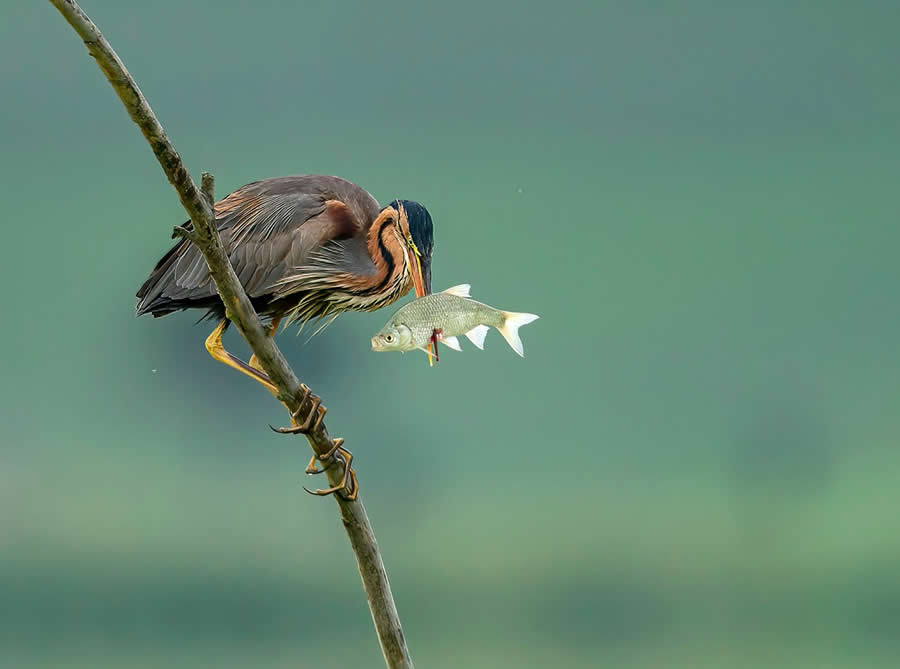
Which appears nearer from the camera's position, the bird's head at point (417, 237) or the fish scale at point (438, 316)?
the fish scale at point (438, 316)

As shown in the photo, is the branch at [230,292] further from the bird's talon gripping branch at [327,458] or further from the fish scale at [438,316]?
the fish scale at [438,316]

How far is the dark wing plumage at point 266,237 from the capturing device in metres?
1.91

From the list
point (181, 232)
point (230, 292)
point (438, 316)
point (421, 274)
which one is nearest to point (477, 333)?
point (438, 316)

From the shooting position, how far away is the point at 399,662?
180cm

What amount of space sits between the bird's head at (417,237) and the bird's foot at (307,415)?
321 mm

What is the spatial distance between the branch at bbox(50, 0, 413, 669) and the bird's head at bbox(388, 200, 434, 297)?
353mm

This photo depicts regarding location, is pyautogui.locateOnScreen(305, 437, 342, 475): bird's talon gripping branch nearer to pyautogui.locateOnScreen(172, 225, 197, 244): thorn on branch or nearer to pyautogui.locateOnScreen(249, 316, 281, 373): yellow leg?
pyautogui.locateOnScreen(249, 316, 281, 373): yellow leg

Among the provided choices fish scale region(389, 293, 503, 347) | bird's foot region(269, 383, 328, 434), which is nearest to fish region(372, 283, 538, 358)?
fish scale region(389, 293, 503, 347)

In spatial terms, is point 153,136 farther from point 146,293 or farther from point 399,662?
point 399,662

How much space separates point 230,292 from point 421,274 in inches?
18.9

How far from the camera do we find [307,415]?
1.60m

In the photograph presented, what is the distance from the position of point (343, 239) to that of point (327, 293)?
107 millimetres

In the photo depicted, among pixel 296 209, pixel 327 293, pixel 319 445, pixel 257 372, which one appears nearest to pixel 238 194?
pixel 296 209

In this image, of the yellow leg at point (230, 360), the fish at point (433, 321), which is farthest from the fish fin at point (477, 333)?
the yellow leg at point (230, 360)
